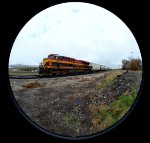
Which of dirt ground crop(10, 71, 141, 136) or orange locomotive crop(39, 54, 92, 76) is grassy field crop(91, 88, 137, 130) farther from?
orange locomotive crop(39, 54, 92, 76)

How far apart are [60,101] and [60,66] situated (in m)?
2.61

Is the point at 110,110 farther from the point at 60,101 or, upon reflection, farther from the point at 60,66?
the point at 60,66

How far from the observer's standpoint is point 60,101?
24.6 feet

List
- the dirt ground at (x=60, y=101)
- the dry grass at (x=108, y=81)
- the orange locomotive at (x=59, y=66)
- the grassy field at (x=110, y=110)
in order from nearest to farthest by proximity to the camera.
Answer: the dirt ground at (x=60, y=101)
the grassy field at (x=110, y=110)
the dry grass at (x=108, y=81)
the orange locomotive at (x=59, y=66)

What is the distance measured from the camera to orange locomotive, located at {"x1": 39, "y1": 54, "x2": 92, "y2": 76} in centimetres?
945

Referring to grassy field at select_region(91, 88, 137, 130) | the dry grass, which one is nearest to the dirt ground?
grassy field at select_region(91, 88, 137, 130)

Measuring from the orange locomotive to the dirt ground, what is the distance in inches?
10.6

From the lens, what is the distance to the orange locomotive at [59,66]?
9455 millimetres

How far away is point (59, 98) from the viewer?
7789mm

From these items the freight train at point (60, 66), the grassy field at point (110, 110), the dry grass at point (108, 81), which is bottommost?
the grassy field at point (110, 110)

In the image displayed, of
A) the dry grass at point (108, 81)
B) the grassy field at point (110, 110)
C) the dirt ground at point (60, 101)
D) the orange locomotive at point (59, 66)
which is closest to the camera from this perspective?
the dirt ground at point (60, 101)

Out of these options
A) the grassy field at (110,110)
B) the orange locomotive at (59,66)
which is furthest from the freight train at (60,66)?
the grassy field at (110,110)

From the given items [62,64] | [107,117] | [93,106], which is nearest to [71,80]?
[62,64]

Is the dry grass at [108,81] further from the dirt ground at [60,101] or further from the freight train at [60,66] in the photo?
the freight train at [60,66]
